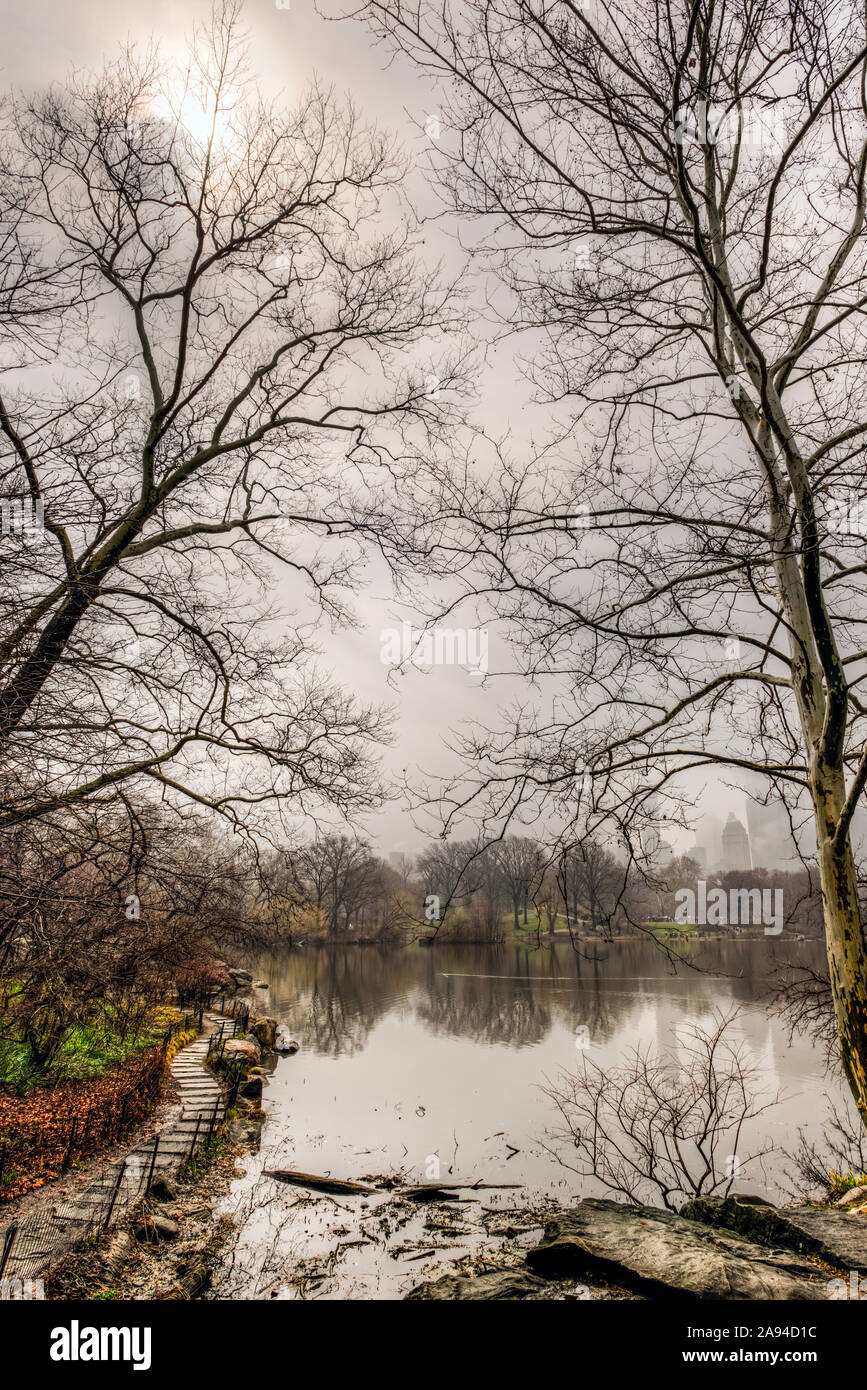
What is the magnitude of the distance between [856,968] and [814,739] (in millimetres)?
1837

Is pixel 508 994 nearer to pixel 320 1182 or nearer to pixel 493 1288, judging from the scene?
pixel 320 1182

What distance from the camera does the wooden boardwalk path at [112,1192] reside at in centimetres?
613

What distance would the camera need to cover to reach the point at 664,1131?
9.72 m

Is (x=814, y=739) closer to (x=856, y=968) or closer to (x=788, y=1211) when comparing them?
(x=856, y=968)

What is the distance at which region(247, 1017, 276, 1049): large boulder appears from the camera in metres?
19.9

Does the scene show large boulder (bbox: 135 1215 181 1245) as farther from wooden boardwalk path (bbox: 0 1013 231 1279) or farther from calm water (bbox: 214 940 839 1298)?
calm water (bbox: 214 940 839 1298)

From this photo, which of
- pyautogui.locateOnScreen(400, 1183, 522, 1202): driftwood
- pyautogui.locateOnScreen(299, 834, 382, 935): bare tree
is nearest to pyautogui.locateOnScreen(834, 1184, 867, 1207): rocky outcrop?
pyautogui.locateOnScreen(400, 1183, 522, 1202): driftwood

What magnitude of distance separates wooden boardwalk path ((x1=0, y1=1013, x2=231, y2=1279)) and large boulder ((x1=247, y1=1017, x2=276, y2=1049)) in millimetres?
5911

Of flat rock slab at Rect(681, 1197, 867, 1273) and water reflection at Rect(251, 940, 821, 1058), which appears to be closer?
flat rock slab at Rect(681, 1197, 867, 1273)

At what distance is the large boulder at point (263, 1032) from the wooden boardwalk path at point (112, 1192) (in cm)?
591

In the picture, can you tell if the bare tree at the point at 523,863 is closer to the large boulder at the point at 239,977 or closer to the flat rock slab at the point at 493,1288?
the flat rock slab at the point at 493,1288

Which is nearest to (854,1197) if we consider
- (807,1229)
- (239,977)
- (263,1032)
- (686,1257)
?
(807,1229)
